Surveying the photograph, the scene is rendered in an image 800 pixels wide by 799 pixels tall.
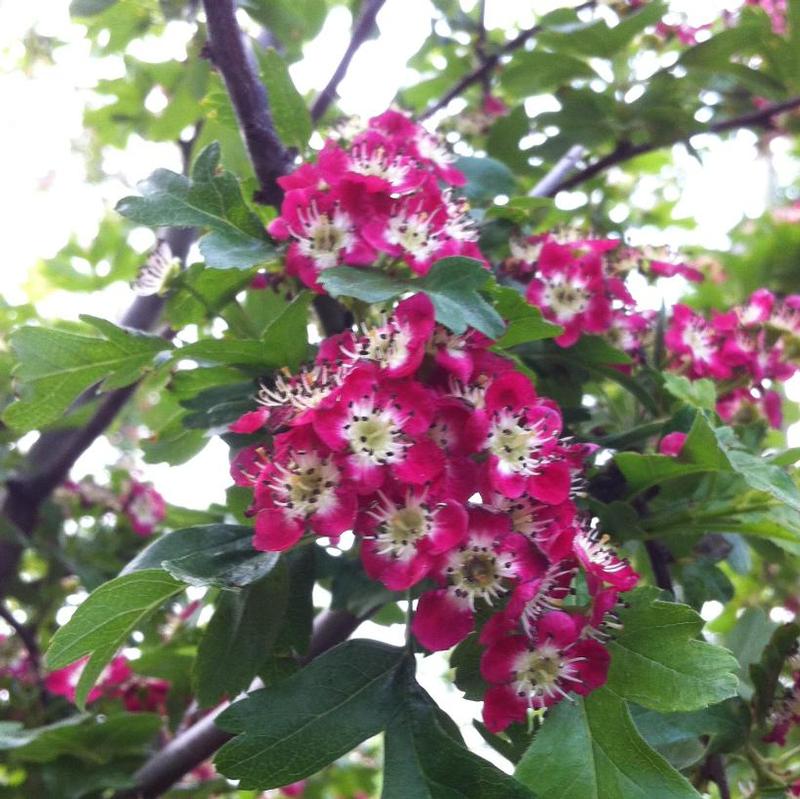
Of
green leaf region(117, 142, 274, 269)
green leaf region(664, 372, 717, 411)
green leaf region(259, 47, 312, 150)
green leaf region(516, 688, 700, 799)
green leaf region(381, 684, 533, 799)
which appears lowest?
green leaf region(516, 688, 700, 799)

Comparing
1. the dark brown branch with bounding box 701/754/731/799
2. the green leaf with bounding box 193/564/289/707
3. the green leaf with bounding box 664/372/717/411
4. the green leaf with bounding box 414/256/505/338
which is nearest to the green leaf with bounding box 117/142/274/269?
the green leaf with bounding box 414/256/505/338

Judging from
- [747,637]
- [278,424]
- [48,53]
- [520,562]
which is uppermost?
[48,53]

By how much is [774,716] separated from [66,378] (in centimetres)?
73

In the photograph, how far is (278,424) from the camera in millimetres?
721

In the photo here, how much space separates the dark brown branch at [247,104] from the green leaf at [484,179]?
10.9 inches

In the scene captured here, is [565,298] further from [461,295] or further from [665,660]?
[665,660]

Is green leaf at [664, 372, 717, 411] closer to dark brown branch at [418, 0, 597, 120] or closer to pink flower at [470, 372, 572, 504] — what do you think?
pink flower at [470, 372, 572, 504]

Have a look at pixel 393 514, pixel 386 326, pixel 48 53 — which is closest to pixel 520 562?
pixel 393 514

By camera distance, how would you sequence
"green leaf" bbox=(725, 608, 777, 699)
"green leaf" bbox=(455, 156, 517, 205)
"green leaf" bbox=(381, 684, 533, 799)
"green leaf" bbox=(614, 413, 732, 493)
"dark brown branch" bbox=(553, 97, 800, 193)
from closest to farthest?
"green leaf" bbox=(381, 684, 533, 799), "green leaf" bbox=(614, 413, 732, 493), "green leaf" bbox=(725, 608, 777, 699), "green leaf" bbox=(455, 156, 517, 205), "dark brown branch" bbox=(553, 97, 800, 193)

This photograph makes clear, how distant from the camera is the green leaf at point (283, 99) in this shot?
3.11 ft

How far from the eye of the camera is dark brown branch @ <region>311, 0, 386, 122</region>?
49.4 inches

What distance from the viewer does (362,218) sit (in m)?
0.80

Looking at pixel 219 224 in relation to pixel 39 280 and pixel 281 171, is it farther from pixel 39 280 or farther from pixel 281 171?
pixel 39 280

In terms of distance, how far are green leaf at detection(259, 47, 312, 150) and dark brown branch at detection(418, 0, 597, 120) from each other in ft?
1.72
